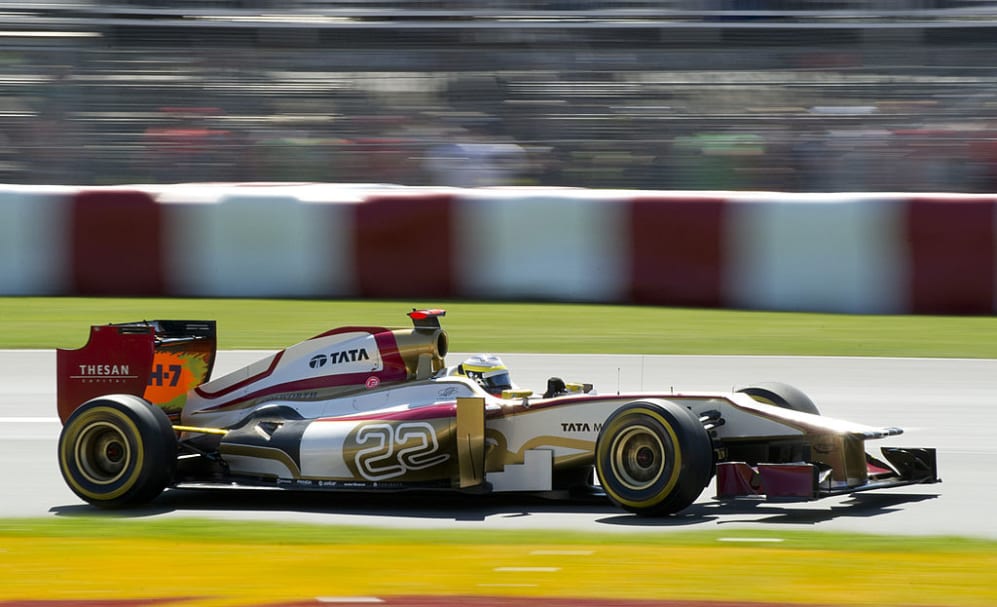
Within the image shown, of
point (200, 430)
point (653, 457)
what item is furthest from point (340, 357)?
point (653, 457)

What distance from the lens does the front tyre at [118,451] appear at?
662 centimetres

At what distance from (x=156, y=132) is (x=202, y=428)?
38.2 feet

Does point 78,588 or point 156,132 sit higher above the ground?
point 156,132

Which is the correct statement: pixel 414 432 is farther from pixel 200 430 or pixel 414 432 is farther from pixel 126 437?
pixel 126 437

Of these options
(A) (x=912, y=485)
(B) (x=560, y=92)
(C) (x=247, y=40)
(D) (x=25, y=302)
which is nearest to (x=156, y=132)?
(C) (x=247, y=40)

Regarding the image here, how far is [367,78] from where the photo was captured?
751 inches

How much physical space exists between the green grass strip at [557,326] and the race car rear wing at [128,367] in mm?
5038

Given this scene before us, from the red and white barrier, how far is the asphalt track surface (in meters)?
2.46

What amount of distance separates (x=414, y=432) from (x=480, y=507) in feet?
1.59

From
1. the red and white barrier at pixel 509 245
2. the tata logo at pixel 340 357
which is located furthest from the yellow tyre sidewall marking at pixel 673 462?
the red and white barrier at pixel 509 245

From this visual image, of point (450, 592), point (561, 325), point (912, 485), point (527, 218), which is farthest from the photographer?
point (527, 218)

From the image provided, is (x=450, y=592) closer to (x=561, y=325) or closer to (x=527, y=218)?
(x=561, y=325)

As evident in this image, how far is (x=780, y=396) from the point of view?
697 cm

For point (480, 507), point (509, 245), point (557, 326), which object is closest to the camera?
point (480, 507)
